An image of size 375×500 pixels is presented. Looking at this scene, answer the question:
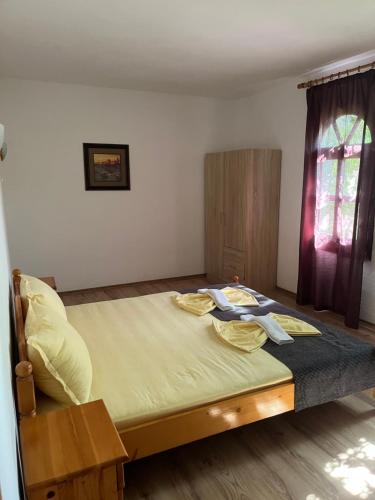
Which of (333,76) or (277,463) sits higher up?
(333,76)

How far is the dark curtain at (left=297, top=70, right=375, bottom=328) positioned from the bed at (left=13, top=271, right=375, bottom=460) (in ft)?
5.47

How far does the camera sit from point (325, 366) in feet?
6.86

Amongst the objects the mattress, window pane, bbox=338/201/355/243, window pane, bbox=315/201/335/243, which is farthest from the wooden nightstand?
window pane, bbox=315/201/335/243

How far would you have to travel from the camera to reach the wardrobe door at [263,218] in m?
4.45

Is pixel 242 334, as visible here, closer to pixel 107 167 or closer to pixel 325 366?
pixel 325 366

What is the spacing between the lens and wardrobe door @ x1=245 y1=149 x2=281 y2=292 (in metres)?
4.45

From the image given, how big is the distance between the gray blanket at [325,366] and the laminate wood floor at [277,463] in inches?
8.8

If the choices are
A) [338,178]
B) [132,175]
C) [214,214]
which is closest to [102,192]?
[132,175]

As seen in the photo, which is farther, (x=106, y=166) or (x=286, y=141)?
(x=106, y=166)

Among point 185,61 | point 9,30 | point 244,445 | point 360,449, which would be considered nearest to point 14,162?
point 9,30

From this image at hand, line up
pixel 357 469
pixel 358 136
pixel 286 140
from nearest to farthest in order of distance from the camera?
pixel 357 469 → pixel 358 136 → pixel 286 140

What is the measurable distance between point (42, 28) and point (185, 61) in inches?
52.4

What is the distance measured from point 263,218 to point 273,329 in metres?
2.41

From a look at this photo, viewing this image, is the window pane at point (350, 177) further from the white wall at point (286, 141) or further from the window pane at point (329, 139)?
the white wall at point (286, 141)
